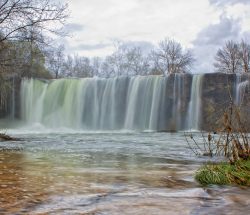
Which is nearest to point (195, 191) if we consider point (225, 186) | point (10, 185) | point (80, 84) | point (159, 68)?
point (225, 186)

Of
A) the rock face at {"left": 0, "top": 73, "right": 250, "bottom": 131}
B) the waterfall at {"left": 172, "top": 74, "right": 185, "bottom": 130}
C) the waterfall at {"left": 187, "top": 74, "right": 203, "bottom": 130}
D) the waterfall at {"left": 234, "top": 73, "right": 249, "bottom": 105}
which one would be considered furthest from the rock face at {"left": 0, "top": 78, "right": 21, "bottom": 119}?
the waterfall at {"left": 234, "top": 73, "right": 249, "bottom": 105}

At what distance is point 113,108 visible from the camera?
39906mm

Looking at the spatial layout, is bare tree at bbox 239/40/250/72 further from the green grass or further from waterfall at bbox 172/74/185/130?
the green grass

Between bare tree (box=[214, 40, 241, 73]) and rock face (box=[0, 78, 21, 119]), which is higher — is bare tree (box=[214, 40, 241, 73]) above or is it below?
above

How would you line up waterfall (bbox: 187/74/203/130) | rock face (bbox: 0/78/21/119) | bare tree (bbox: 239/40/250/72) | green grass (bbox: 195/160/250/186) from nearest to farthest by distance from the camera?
green grass (bbox: 195/160/250/186)
waterfall (bbox: 187/74/203/130)
rock face (bbox: 0/78/21/119)
bare tree (bbox: 239/40/250/72)

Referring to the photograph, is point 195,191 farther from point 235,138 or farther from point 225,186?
point 235,138

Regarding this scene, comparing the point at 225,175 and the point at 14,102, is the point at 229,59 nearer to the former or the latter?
the point at 14,102

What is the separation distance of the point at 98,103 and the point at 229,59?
33244mm

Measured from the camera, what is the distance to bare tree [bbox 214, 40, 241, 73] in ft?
218

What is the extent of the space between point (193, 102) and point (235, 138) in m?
28.9

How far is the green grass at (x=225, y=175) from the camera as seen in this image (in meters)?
7.81

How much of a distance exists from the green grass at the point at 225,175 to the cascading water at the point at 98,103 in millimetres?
29058

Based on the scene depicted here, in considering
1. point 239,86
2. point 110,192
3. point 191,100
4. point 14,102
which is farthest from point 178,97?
point 110,192

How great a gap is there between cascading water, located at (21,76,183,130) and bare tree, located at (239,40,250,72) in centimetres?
2944
